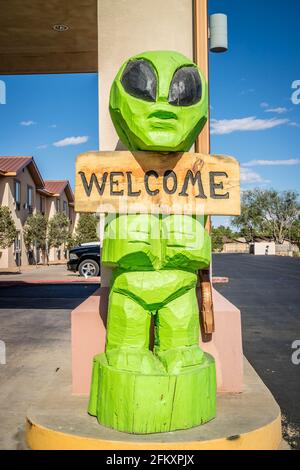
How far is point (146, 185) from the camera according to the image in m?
3.22

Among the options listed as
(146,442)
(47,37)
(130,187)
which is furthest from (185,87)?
(47,37)

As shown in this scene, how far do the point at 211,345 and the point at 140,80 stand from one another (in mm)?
2189

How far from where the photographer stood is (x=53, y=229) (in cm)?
2698

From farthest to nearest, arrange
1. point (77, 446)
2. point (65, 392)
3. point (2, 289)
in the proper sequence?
point (2, 289) < point (65, 392) < point (77, 446)

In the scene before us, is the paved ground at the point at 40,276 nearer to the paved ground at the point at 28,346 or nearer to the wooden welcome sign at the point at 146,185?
the paved ground at the point at 28,346

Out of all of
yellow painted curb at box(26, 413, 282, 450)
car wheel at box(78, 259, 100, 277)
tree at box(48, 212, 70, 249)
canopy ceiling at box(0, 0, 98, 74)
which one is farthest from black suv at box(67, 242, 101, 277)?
yellow painted curb at box(26, 413, 282, 450)

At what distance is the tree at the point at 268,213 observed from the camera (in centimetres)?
5944

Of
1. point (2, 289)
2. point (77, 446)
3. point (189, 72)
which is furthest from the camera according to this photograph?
point (2, 289)

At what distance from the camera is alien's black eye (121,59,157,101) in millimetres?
3029

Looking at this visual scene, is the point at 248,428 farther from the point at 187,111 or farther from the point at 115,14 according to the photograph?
the point at 115,14

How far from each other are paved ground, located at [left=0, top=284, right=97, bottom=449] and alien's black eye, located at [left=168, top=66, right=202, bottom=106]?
269cm

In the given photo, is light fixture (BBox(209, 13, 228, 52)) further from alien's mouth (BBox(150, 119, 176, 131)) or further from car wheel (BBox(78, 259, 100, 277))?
car wheel (BBox(78, 259, 100, 277))

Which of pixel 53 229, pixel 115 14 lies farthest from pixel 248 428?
pixel 53 229

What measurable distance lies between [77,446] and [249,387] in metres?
1.68
